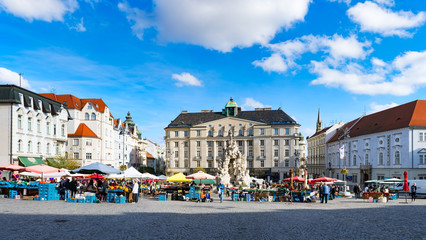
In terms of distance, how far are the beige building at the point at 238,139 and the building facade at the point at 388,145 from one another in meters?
19.4

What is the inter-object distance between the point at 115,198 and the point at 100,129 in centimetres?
4972

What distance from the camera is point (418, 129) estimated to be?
53.2 m

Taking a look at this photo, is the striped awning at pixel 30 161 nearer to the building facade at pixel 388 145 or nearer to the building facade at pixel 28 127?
the building facade at pixel 28 127

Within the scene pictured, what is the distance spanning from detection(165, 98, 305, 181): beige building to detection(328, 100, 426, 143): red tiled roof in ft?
70.1

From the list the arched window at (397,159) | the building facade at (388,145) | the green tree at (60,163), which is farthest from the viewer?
the arched window at (397,159)

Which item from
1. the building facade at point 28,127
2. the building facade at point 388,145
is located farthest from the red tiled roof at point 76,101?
the building facade at point 388,145

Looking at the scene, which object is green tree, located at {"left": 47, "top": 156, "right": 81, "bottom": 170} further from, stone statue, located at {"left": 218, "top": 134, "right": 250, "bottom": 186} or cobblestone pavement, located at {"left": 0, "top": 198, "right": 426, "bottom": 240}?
cobblestone pavement, located at {"left": 0, "top": 198, "right": 426, "bottom": 240}

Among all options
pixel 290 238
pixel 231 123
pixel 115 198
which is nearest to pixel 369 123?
pixel 231 123

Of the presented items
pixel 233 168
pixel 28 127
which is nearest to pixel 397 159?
pixel 233 168

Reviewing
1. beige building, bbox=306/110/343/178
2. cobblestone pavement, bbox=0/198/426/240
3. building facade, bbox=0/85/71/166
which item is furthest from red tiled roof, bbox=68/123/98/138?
cobblestone pavement, bbox=0/198/426/240

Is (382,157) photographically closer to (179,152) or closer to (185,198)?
(185,198)

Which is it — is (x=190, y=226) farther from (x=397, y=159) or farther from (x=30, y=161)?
(x=397, y=159)

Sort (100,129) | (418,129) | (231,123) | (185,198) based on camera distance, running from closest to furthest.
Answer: (185,198)
(418,129)
(100,129)
(231,123)

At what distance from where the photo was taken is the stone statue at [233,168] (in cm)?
4559
